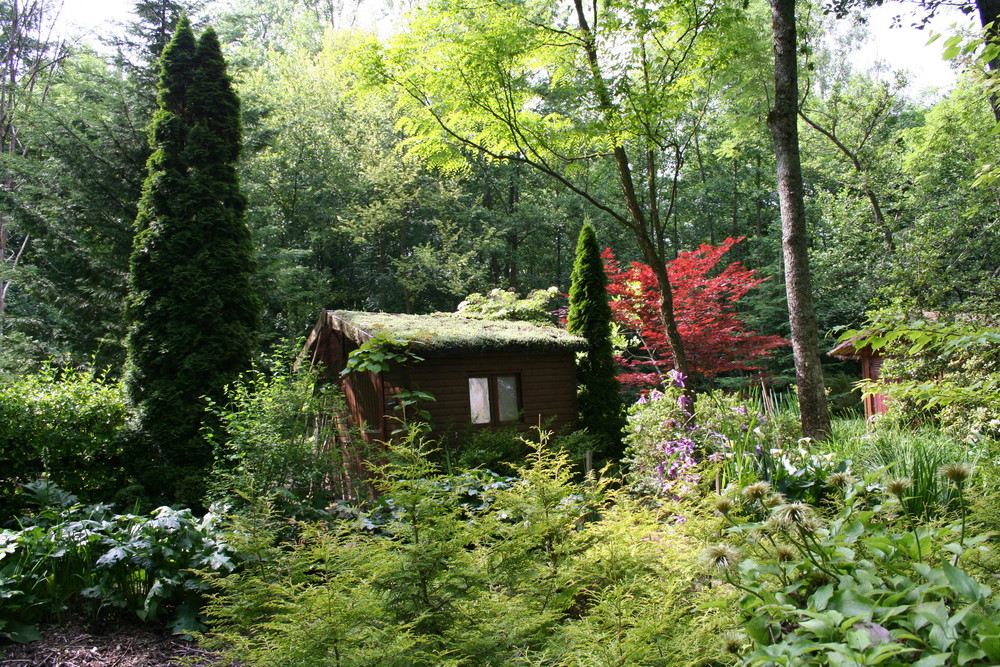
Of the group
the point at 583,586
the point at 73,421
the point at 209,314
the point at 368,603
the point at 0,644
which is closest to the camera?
the point at 368,603

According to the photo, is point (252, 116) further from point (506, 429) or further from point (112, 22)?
point (506, 429)

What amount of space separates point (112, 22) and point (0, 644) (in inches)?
509

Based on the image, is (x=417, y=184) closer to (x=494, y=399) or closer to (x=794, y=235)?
(x=494, y=399)

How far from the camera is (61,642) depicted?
10.2ft

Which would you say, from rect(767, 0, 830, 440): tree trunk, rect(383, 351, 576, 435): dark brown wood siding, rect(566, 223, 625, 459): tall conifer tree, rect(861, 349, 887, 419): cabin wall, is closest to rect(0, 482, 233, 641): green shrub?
rect(767, 0, 830, 440): tree trunk

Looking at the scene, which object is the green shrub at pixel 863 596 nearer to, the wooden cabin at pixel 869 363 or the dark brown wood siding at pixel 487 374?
the dark brown wood siding at pixel 487 374

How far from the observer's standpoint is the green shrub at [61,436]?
19.0ft

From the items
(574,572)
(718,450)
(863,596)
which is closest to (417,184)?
(718,450)

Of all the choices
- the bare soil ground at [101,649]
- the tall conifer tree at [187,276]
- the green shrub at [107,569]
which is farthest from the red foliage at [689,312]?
the bare soil ground at [101,649]

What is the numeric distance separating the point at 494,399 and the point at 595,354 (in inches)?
80.6

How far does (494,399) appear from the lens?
32.9ft

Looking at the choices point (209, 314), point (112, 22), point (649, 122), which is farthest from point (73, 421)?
point (112, 22)

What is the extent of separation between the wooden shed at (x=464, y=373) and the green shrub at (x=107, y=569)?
16.2 ft

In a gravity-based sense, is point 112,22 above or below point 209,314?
above
